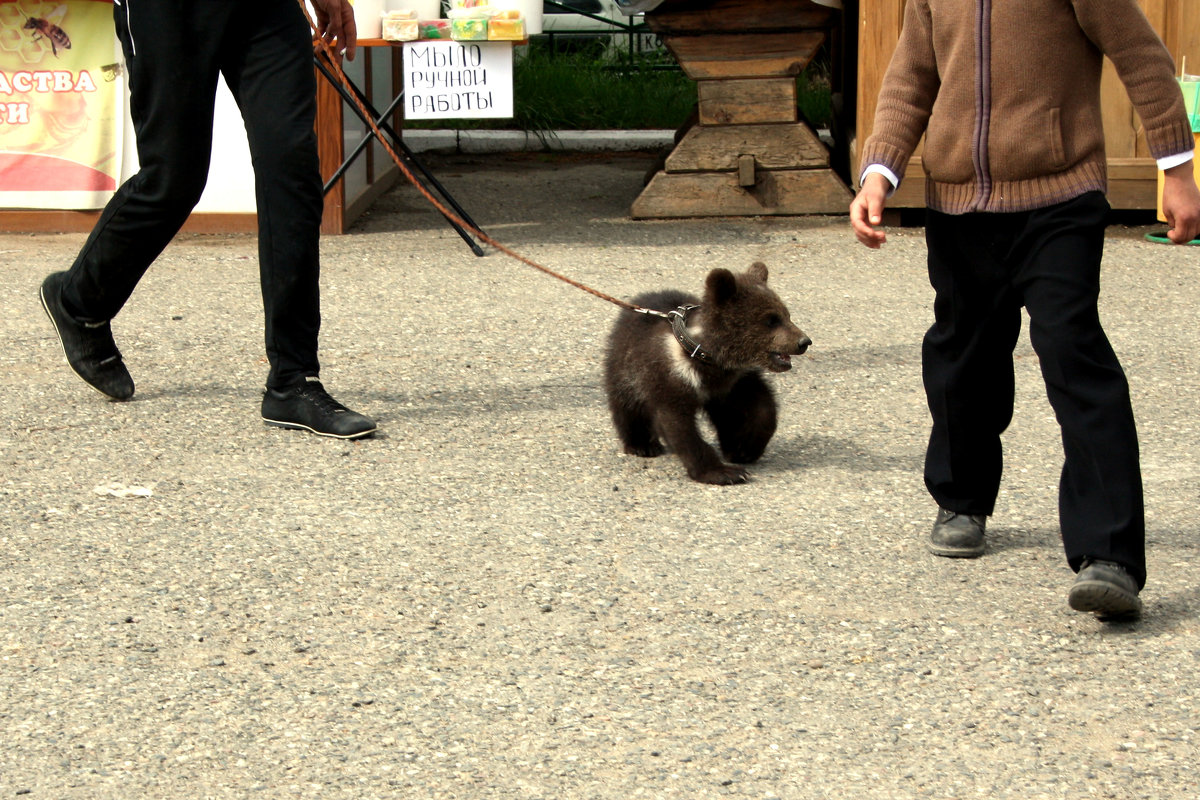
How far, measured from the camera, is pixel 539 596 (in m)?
3.70

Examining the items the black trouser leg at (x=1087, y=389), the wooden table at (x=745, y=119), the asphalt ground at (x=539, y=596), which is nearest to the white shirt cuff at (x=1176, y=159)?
the black trouser leg at (x=1087, y=389)

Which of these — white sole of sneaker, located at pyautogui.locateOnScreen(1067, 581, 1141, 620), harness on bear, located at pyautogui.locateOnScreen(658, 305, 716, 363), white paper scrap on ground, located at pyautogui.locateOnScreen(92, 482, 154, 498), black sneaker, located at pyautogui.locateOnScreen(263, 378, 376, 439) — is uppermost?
harness on bear, located at pyautogui.locateOnScreen(658, 305, 716, 363)

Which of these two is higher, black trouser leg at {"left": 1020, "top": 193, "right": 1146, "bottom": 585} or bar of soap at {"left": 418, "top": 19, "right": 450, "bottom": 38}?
bar of soap at {"left": 418, "top": 19, "right": 450, "bottom": 38}

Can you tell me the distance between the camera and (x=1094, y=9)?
3.39 metres

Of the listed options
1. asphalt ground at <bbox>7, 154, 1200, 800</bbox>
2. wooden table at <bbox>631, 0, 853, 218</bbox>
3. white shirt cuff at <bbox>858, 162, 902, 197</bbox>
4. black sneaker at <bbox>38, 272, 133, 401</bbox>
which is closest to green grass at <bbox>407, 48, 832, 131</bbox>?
wooden table at <bbox>631, 0, 853, 218</bbox>

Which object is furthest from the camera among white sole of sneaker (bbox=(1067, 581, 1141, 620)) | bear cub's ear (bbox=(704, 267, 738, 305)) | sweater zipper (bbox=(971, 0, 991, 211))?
bear cub's ear (bbox=(704, 267, 738, 305))

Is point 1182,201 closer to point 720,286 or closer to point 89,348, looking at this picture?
point 720,286

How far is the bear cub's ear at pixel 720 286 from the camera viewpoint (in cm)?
461

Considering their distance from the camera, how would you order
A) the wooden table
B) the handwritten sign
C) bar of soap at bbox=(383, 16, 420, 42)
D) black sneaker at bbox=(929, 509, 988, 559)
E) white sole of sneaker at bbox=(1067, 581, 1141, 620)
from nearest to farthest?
white sole of sneaker at bbox=(1067, 581, 1141, 620)
black sneaker at bbox=(929, 509, 988, 559)
bar of soap at bbox=(383, 16, 420, 42)
the handwritten sign
the wooden table

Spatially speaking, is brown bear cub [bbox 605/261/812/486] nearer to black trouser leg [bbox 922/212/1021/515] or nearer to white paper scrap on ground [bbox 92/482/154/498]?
black trouser leg [bbox 922/212/1021/515]

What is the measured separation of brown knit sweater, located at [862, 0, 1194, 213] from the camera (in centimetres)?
340

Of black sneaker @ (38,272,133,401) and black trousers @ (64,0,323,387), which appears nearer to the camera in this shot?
black trousers @ (64,0,323,387)

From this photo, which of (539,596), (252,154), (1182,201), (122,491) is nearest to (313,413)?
(122,491)

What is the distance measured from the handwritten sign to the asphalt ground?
203cm
